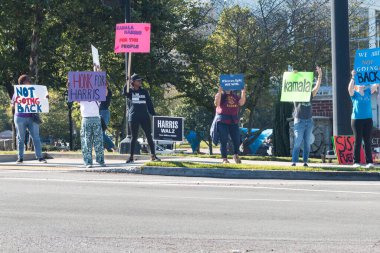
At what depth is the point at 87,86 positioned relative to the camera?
15.0m

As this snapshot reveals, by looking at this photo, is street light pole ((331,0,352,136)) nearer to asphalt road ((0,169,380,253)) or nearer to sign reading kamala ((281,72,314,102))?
sign reading kamala ((281,72,314,102))

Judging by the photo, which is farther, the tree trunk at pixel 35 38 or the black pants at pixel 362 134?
the tree trunk at pixel 35 38

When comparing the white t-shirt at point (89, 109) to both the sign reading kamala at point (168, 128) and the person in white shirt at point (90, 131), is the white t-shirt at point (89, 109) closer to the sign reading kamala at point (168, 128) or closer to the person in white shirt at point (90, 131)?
the person in white shirt at point (90, 131)

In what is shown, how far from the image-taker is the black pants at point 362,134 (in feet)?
47.5

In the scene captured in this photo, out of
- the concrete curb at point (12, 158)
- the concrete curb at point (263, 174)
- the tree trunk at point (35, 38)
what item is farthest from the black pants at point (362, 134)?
the tree trunk at point (35, 38)

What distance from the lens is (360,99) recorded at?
570 inches

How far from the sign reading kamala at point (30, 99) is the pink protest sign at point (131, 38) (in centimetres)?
200

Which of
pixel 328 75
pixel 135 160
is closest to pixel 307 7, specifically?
pixel 328 75

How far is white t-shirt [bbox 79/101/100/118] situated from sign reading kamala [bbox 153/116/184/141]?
3.70 meters

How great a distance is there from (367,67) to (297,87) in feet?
4.83

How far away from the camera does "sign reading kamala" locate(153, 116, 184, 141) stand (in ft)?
60.2

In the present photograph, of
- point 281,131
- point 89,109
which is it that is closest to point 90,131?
point 89,109

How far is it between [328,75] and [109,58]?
9956 millimetres

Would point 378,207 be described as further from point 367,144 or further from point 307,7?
point 307,7
